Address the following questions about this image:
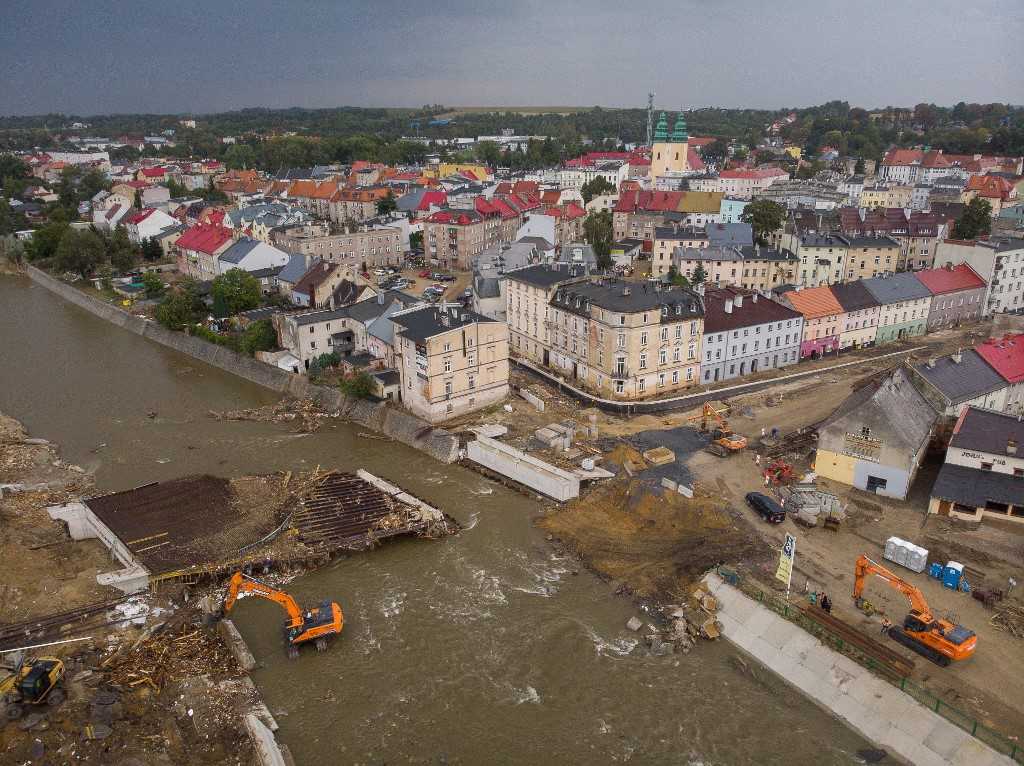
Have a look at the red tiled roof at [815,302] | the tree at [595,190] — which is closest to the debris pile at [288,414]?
the red tiled roof at [815,302]

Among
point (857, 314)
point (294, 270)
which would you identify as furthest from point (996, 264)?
point (294, 270)

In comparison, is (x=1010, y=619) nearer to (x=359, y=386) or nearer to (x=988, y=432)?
(x=988, y=432)

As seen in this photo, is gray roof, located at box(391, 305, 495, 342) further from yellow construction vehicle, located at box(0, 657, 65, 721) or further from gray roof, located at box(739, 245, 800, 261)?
gray roof, located at box(739, 245, 800, 261)

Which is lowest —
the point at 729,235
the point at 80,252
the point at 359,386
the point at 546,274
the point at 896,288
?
the point at 359,386

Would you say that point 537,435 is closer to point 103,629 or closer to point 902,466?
point 902,466

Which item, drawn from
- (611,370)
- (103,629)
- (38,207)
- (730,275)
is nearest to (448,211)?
(730,275)

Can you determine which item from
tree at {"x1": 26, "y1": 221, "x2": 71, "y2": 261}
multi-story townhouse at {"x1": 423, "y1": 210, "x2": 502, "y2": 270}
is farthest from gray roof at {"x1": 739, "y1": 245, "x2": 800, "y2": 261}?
tree at {"x1": 26, "y1": 221, "x2": 71, "y2": 261}

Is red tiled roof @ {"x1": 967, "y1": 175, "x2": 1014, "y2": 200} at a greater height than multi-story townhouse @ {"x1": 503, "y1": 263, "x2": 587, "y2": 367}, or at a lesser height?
greater
